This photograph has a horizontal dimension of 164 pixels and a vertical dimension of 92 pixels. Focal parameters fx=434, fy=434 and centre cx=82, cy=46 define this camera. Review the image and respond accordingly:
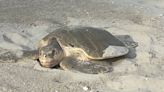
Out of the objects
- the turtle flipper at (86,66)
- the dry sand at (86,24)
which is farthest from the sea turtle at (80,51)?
the dry sand at (86,24)

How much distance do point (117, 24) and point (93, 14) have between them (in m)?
0.67

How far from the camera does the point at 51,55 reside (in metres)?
5.01

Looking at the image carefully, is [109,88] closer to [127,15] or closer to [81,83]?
[81,83]

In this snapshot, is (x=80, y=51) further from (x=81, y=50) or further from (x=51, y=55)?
(x=51, y=55)

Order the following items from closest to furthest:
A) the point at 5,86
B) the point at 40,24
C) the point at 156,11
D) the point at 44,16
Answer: the point at 5,86, the point at 40,24, the point at 44,16, the point at 156,11

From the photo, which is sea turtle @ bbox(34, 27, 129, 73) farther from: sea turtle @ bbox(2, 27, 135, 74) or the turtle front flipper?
the turtle front flipper

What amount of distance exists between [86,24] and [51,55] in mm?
1795

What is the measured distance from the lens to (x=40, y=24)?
261 inches

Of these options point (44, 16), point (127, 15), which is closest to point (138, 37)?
point (127, 15)

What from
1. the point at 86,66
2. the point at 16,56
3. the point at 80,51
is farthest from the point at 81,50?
the point at 16,56

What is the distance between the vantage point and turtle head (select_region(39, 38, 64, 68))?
4.96 metres

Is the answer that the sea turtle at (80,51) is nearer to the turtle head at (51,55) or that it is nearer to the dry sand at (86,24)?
the turtle head at (51,55)

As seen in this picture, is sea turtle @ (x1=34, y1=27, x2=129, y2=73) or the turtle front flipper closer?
sea turtle @ (x1=34, y1=27, x2=129, y2=73)

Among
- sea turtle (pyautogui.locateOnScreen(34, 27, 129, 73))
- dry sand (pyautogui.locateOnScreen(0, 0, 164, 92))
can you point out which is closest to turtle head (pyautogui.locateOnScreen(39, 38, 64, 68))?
sea turtle (pyautogui.locateOnScreen(34, 27, 129, 73))
